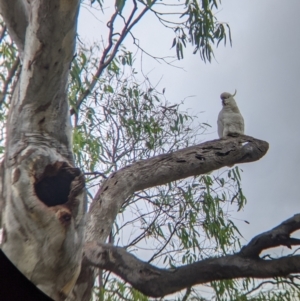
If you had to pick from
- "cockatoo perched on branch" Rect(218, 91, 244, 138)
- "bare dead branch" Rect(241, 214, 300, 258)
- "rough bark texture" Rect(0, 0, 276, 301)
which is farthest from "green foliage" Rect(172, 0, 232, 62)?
"bare dead branch" Rect(241, 214, 300, 258)

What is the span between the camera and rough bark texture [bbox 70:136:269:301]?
3.48 ft

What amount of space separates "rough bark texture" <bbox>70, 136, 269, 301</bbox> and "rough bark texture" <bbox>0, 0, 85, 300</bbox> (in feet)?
0.80

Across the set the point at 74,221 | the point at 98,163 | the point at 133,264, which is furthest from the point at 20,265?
the point at 98,163

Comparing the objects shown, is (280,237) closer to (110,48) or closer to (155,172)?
(155,172)

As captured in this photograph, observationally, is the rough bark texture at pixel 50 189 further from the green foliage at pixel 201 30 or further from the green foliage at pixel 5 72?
the green foliage at pixel 201 30

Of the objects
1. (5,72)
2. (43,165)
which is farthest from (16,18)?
(43,165)

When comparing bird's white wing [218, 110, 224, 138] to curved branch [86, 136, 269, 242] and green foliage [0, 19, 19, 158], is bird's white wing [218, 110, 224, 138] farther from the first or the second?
green foliage [0, 19, 19, 158]

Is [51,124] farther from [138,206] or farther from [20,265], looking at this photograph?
[138,206]

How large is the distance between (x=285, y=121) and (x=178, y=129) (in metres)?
0.33

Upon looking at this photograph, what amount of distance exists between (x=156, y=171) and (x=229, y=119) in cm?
22

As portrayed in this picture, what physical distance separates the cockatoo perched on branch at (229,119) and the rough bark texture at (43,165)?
0.97ft

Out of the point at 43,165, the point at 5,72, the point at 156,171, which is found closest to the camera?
the point at 43,165

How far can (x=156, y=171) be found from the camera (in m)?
1.10

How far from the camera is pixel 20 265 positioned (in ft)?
2.37
